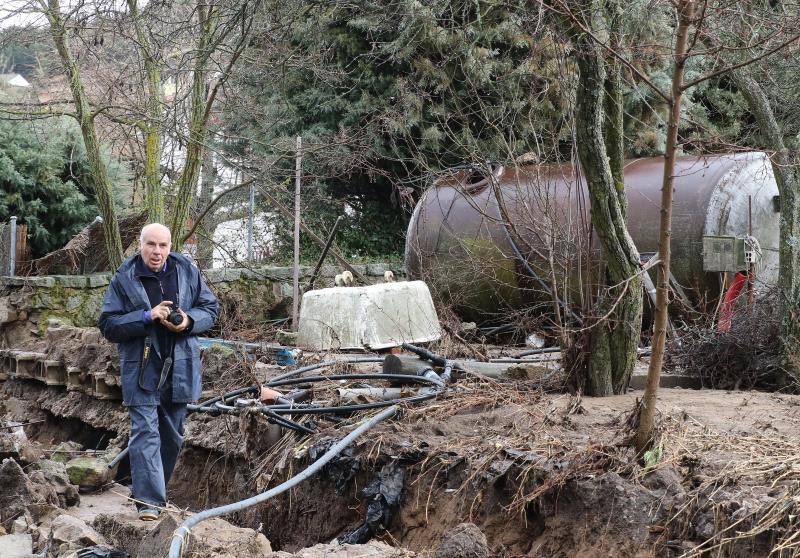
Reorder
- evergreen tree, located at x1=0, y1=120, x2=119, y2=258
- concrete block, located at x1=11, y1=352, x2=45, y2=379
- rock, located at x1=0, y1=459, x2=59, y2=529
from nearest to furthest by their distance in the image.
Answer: rock, located at x1=0, y1=459, x2=59, y2=529 < concrete block, located at x1=11, y1=352, x2=45, y2=379 < evergreen tree, located at x1=0, y1=120, x2=119, y2=258

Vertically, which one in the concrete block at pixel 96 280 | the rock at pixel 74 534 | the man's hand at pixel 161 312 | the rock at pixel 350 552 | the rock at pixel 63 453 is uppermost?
the man's hand at pixel 161 312

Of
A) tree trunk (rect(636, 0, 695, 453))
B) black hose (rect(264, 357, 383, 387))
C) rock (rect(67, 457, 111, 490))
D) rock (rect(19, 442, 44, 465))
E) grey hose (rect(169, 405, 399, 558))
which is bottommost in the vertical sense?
rock (rect(67, 457, 111, 490))

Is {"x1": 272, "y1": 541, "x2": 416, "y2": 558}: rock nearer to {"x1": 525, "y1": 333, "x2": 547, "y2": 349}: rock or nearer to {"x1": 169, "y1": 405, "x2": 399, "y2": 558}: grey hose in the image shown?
{"x1": 169, "y1": 405, "x2": 399, "y2": 558}: grey hose

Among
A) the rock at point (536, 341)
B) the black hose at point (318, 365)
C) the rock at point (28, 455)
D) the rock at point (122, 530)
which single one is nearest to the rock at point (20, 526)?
the rock at point (122, 530)

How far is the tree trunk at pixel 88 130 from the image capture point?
10492 millimetres

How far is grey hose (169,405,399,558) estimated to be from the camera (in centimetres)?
448

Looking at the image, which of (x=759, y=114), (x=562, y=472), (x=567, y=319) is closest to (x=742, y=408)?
(x=567, y=319)

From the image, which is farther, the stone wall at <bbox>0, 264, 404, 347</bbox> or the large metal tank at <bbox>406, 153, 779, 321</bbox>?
the stone wall at <bbox>0, 264, 404, 347</bbox>

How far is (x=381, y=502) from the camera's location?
6031 mm

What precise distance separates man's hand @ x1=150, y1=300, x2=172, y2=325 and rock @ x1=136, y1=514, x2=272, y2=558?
141cm

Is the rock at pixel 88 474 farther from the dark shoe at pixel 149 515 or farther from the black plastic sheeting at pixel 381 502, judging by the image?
the black plastic sheeting at pixel 381 502

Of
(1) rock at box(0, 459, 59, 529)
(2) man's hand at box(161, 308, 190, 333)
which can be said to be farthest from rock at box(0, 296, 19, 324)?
(2) man's hand at box(161, 308, 190, 333)

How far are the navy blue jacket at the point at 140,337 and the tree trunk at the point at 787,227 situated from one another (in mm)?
5101

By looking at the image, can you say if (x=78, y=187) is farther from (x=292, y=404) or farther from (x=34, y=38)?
(x=292, y=404)
